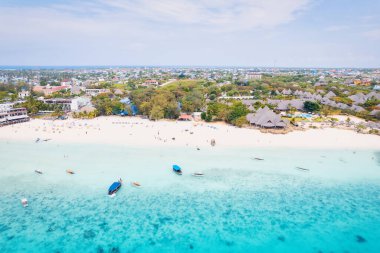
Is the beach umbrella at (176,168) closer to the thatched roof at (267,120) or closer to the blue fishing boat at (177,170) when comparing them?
the blue fishing boat at (177,170)

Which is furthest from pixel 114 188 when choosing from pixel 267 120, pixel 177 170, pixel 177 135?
pixel 267 120

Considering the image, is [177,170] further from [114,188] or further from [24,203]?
[24,203]

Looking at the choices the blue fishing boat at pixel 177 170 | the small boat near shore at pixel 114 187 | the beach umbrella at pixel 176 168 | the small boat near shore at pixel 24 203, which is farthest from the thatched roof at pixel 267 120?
the small boat near shore at pixel 24 203

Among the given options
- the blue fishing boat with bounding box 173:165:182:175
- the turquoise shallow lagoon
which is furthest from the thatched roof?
the blue fishing boat with bounding box 173:165:182:175

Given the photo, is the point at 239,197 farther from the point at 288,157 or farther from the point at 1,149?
the point at 1,149

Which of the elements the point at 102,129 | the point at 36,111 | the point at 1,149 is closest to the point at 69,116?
the point at 36,111

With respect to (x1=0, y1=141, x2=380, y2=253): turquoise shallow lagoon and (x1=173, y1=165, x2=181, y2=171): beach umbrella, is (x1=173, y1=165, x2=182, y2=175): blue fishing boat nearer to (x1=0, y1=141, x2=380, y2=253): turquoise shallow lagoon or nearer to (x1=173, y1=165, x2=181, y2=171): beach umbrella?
(x1=173, y1=165, x2=181, y2=171): beach umbrella
